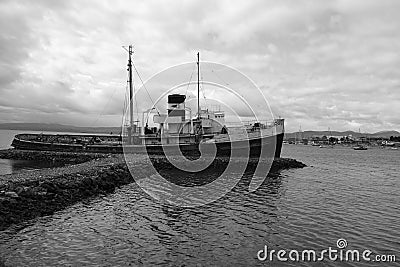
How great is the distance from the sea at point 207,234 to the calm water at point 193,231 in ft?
0.11

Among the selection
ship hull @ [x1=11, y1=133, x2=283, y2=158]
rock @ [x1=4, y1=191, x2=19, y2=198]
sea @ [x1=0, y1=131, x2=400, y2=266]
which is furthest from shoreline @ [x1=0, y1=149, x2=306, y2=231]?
ship hull @ [x1=11, y1=133, x2=283, y2=158]

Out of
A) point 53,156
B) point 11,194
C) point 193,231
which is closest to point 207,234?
point 193,231

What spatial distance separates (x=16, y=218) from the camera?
41.8ft

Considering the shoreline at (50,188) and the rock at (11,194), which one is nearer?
the shoreline at (50,188)

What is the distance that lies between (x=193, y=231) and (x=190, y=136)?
96.3 feet

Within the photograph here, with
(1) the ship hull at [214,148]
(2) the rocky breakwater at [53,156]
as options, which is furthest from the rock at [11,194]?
(1) the ship hull at [214,148]

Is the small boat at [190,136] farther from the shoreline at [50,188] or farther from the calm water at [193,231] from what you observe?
the calm water at [193,231]

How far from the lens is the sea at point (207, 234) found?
986 centimetres

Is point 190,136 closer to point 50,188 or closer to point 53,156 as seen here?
point 53,156

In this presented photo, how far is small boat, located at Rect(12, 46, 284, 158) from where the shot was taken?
40.7m

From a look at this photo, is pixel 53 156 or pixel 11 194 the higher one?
pixel 11 194

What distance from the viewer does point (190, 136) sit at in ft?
137

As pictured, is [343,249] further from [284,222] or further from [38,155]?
[38,155]

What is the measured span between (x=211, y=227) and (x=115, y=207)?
5903mm
